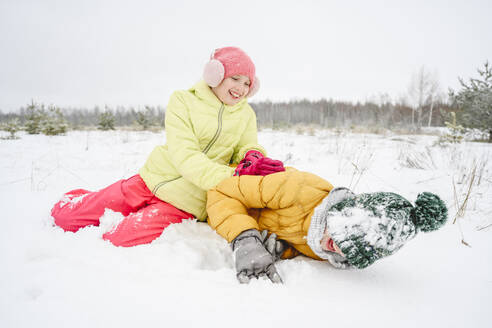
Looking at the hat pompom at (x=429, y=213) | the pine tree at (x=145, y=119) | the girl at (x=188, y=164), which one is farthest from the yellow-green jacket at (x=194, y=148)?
the pine tree at (x=145, y=119)

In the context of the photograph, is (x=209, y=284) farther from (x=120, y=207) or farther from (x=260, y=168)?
(x=120, y=207)

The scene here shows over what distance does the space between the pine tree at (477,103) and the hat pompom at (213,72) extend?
26.3ft

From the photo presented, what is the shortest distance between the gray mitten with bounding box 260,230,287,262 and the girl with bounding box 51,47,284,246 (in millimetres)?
369

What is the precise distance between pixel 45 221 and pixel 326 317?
2.00 m

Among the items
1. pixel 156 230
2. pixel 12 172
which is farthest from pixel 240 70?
pixel 12 172

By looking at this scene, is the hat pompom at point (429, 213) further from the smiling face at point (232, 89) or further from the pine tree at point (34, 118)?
the pine tree at point (34, 118)

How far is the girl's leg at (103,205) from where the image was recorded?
1.87 metres

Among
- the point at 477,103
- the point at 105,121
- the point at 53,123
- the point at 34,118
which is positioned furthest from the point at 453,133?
the point at 105,121

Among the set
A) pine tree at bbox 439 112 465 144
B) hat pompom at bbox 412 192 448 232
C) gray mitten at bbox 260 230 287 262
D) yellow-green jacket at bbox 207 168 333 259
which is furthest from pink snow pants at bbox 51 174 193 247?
pine tree at bbox 439 112 465 144

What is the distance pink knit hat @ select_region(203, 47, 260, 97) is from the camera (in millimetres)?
1658

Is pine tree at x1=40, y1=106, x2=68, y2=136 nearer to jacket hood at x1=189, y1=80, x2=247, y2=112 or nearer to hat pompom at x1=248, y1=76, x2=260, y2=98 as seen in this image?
jacket hood at x1=189, y1=80, x2=247, y2=112

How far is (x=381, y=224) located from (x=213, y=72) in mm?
1293

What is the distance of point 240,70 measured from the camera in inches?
67.7

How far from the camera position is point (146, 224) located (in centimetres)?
163
